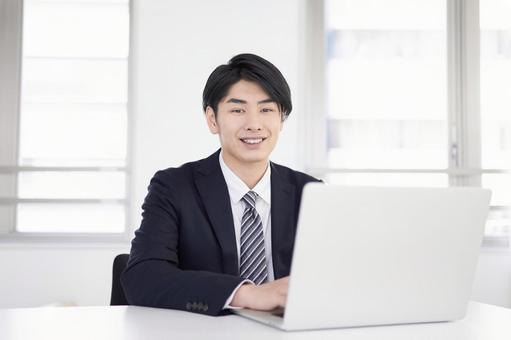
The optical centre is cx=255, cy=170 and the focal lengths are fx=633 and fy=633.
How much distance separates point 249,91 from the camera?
205 centimetres

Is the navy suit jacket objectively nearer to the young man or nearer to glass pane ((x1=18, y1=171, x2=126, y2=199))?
the young man

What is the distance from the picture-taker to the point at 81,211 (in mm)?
4164

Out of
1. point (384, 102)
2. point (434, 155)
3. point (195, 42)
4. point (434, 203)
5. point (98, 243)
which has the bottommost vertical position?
point (98, 243)

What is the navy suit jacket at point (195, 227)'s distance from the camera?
5.76 ft

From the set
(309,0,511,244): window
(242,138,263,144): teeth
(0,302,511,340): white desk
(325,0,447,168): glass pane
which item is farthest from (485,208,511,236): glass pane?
(0,302,511,340): white desk

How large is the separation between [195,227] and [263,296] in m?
0.59

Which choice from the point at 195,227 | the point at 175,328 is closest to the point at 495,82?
the point at 195,227

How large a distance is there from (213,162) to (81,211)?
2.32m

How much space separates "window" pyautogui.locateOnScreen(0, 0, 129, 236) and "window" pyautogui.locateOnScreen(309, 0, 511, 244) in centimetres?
138

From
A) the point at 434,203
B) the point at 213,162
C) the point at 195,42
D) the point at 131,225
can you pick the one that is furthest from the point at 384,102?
the point at 434,203

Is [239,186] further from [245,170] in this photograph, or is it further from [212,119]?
[212,119]

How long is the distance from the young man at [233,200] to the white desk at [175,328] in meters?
0.28

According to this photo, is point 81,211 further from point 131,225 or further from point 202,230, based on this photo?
point 202,230

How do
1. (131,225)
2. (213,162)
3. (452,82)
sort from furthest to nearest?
(452,82) < (131,225) < (213,162)
